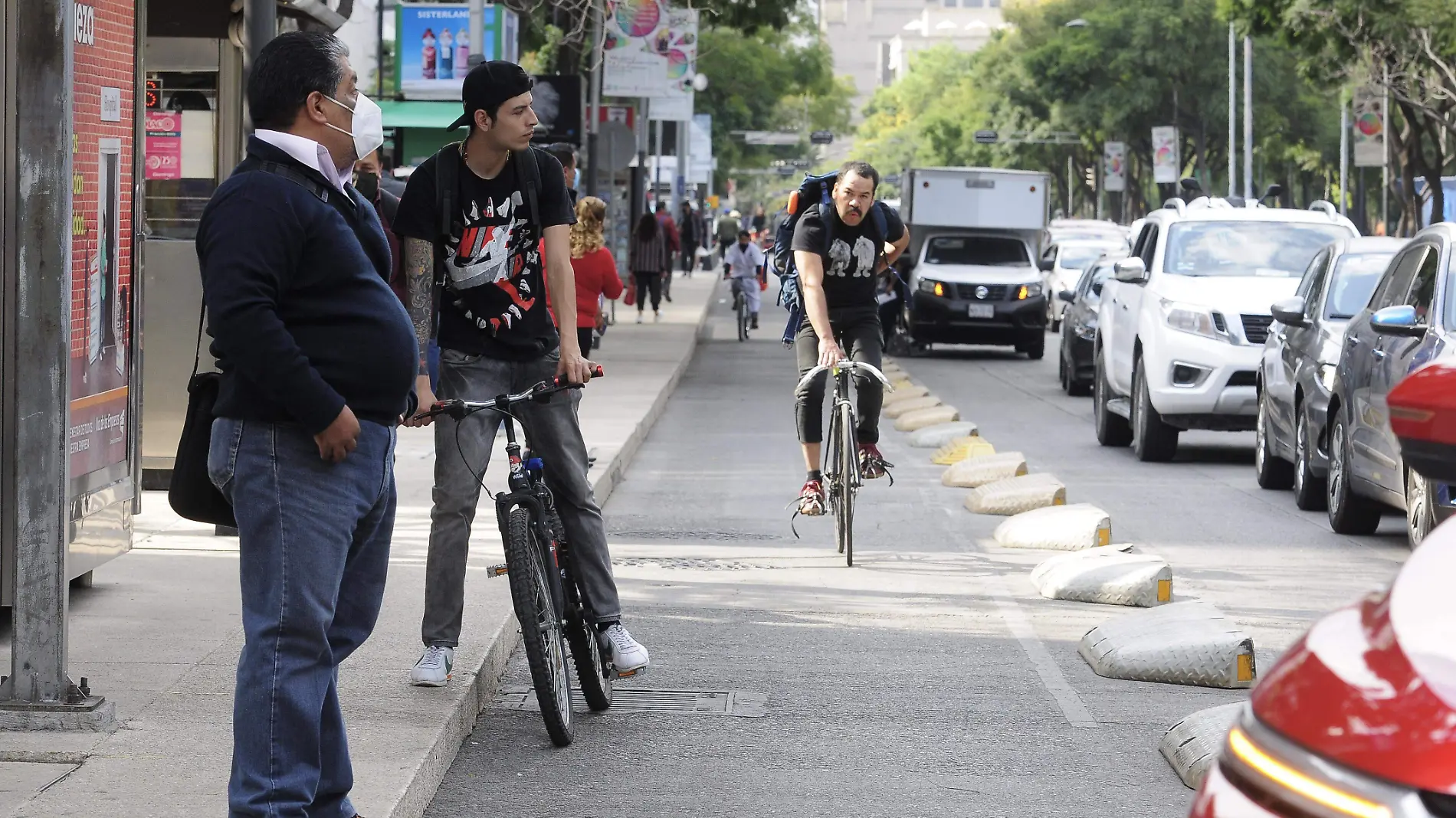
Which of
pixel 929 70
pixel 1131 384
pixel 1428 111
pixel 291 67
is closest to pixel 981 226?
pixel 1428 111

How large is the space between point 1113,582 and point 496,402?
3.83m

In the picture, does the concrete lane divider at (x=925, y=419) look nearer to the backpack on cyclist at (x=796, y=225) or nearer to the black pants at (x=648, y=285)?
the backpack on cyclist at (x=796, y=225)

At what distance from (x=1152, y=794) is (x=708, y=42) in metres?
47.2

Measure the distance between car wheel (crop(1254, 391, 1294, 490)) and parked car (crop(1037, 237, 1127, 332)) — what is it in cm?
2440

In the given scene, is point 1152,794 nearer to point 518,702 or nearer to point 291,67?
point 518,702

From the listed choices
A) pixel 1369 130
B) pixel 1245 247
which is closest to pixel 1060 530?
pixel 1245 247

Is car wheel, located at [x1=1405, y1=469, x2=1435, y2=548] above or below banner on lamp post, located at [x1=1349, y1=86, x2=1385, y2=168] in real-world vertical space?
below

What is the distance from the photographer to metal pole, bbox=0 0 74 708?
5.59m

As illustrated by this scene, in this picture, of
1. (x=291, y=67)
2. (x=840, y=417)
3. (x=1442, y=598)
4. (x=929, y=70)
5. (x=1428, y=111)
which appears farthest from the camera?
(x=929, y=70)

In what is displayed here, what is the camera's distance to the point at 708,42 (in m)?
51.9

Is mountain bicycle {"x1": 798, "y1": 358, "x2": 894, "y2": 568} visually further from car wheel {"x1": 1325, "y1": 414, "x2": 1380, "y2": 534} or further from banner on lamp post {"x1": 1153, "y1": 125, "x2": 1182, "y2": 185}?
banner on lamp post {"x1": 1153, "y1": 125, "x2": 1182, "y2": 185}

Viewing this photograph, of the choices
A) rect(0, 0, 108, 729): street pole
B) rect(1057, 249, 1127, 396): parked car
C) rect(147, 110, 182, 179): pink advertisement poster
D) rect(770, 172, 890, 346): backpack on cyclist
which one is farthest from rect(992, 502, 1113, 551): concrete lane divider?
rect(1057, 249, 1127, 396): parked car

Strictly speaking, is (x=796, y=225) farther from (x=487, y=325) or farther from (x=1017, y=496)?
(x=487, y=325)

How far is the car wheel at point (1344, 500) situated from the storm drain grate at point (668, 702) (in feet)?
17.4
